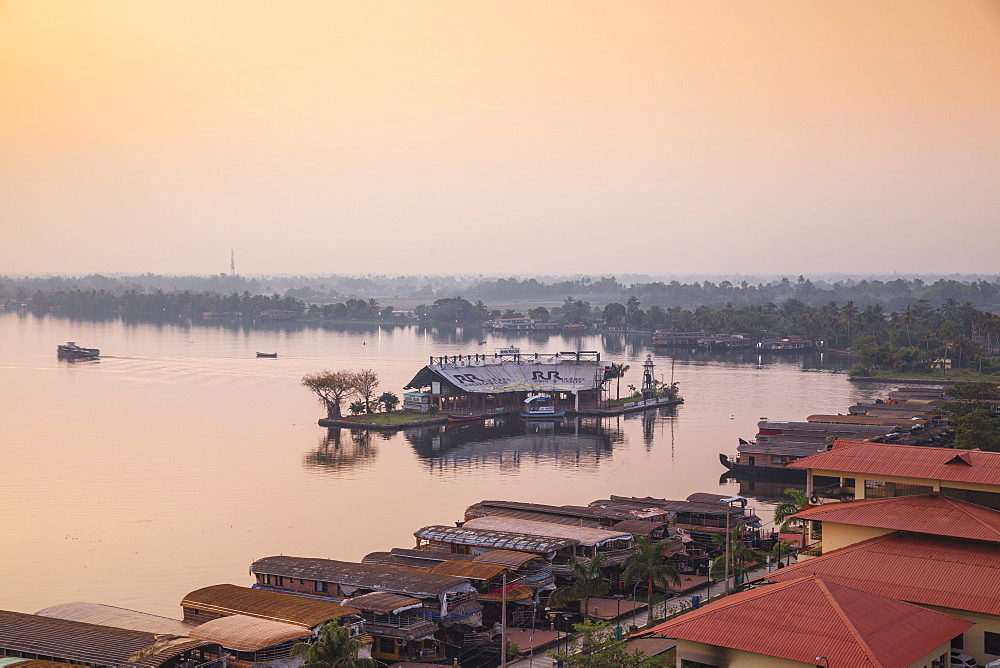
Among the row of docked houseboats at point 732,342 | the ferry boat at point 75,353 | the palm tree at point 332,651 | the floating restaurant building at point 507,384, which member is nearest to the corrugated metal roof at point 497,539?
the palm tree at point 332,651

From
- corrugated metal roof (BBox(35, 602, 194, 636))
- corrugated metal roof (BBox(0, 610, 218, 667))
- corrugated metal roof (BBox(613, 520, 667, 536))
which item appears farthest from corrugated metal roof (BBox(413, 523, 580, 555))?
corrugated metal roof (BBox(0, 610, 218, 667))

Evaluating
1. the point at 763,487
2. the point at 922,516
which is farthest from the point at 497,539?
the point at 763,487

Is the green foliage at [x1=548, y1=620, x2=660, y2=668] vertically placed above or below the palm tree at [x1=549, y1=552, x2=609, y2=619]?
above

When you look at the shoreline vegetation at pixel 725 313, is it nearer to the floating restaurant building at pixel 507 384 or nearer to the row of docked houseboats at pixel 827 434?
the row of docked houseboats at pixel 827 434

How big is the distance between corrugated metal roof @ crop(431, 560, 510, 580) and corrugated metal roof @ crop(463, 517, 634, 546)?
1.35 m

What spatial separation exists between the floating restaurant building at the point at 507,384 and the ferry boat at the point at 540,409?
604 millimetres

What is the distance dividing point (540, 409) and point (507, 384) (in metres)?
1.38

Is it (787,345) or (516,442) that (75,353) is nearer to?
(516,442)

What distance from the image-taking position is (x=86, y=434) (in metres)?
22.0

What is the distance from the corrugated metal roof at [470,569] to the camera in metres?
10.2

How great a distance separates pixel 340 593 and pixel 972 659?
18.3 feet

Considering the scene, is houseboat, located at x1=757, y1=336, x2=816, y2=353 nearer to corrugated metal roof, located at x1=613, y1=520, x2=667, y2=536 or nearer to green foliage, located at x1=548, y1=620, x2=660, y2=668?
corrugated metal roof, located at x1=613, y1=520, x2=667, y2=536

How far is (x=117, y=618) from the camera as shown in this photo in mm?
9078

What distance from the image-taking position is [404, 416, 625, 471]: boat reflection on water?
20.1m
